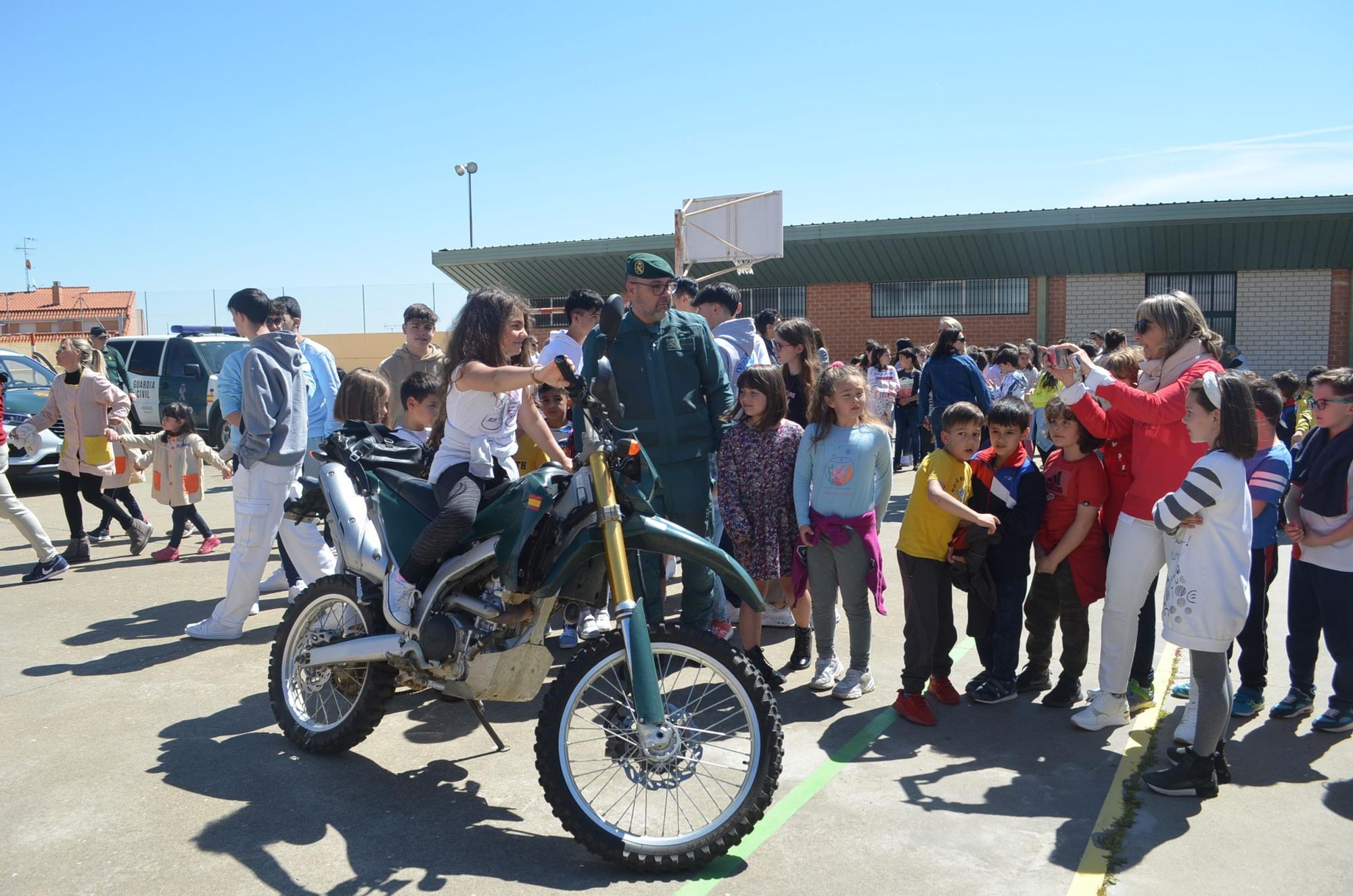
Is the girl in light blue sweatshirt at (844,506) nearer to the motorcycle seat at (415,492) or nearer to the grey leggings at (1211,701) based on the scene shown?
the grey leggings at (1211,701)

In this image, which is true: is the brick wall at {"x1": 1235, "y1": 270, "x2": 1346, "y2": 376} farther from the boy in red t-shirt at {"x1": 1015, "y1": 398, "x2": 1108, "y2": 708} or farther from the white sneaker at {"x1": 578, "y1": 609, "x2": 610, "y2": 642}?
the white sneaker at {"x1": 578, "y1": 609, "x2": 610, "y2": 642}

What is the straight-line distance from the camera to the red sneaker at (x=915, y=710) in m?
4.88

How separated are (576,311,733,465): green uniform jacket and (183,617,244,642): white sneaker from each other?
3.04m

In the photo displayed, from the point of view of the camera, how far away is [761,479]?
5.46 metres

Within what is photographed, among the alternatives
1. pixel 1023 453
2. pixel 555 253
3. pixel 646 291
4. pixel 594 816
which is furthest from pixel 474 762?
pixel 555 253

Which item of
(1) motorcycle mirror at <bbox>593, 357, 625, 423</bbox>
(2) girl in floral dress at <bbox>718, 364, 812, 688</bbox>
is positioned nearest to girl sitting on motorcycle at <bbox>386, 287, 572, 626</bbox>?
(1) motorcycle mirror at <bbox>593, 357, 625, 423</bbox>

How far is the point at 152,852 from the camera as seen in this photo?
3629 mm

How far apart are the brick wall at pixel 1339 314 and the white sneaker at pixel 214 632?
22.7 m

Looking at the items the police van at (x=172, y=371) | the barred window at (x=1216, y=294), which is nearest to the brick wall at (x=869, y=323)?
the barred window at (x=1216, y=294)

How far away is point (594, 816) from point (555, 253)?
26.0 m

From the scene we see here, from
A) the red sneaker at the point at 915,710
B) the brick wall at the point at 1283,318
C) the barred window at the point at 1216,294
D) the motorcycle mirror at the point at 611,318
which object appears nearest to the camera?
the motorcycle mirror at the point at 611,318

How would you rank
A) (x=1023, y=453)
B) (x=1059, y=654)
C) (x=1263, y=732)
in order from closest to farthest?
(x=1263, y=732), (x=1023, y=453), (x=1059, y=654)

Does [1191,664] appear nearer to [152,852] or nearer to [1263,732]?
[1263,732]

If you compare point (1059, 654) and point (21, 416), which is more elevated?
point (21, 416)
